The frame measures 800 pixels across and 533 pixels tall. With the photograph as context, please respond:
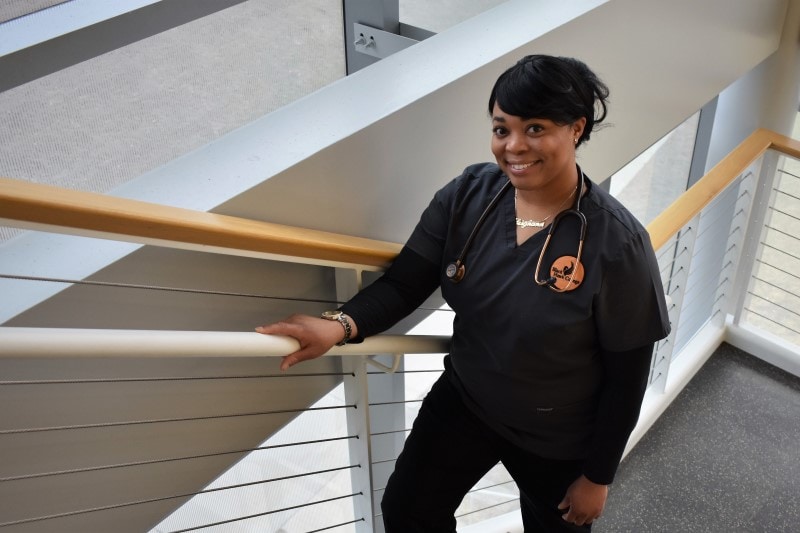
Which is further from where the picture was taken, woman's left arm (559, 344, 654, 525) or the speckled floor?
the speckled floor

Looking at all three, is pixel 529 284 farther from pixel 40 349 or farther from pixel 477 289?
pixel 40 349

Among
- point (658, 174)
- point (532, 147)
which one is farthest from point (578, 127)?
point (658, 174)

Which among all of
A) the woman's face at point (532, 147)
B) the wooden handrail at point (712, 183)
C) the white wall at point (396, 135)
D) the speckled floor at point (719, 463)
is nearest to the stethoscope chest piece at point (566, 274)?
the woman's face at point (532, 147)

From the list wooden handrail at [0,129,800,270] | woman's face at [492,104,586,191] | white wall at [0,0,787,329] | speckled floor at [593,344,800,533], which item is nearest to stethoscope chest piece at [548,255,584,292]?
woman's face at [492,104,586,191]

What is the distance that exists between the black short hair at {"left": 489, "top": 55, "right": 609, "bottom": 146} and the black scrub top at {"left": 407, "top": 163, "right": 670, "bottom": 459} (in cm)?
16

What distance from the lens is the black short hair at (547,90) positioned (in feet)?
4.29

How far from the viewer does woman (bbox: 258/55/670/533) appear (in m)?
1.36

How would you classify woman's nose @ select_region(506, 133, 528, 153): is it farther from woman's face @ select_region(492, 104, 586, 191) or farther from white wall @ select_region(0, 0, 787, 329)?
white wall @ select_region(0, 0, 787, 329)

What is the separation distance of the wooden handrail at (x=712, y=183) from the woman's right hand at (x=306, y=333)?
106cm

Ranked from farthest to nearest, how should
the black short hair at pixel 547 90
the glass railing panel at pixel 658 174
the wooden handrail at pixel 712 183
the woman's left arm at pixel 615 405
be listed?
the glass railing panel at pixel 658 174
the wooden handrail at pixel 712 183
the woman's left arm at pixel 615 405
the black short hair at pixel 547 90

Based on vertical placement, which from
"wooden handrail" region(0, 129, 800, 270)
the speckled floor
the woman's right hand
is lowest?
the speckled floor

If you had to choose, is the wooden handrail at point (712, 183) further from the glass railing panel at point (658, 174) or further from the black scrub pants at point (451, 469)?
the black scrub pants at point (451, 469)

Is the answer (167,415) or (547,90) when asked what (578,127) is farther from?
(167,415)

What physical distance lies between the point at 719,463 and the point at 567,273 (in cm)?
157
